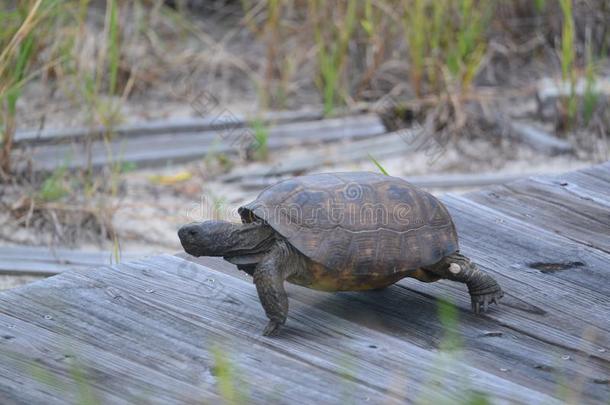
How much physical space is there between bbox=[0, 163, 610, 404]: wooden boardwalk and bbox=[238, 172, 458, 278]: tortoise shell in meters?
0.18

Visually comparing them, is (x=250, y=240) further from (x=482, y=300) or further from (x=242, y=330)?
(x=482, y=300)

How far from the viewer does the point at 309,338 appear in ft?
7.99

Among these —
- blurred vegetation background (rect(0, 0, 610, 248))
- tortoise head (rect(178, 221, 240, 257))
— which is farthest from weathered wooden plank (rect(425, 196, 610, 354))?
blurred vegetation background (rect(0, 0, 610, 248))

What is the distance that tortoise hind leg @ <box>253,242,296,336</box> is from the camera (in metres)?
2.41

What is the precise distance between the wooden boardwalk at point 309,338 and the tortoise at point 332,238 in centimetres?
11

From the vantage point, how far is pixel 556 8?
783 centimetres

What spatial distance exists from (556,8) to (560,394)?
20.3 ft

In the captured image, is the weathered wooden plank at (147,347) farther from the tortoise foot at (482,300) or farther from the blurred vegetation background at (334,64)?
the blurred vegetation background at (334,64)

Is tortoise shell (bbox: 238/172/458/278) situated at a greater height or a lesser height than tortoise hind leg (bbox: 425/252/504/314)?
greater

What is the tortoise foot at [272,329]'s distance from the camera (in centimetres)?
243

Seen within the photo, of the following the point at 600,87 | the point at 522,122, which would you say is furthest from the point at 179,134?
the point at 600,87

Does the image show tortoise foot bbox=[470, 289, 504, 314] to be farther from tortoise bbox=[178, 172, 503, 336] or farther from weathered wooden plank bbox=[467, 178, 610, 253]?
weathered wooden plank bbox=[467, 178, 610, 253]

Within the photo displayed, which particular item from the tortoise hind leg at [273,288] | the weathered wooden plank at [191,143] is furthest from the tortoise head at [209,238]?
the weathered wooden plank at [191,143]

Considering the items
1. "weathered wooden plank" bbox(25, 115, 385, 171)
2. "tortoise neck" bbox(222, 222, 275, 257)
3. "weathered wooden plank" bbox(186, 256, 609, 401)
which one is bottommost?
"weathered wooden plank" bbox(25, 115, 385, 171)
